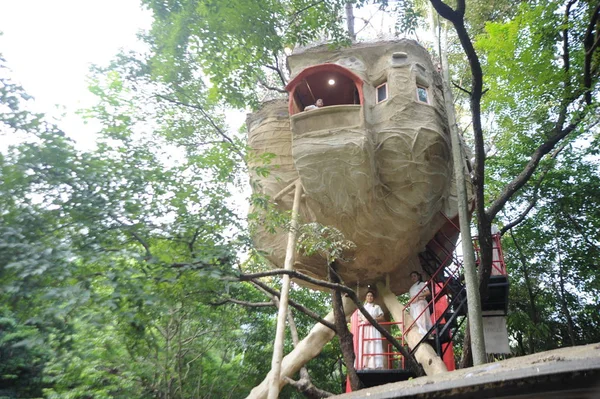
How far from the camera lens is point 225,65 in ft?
17.7

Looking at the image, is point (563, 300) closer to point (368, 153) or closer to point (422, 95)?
point (422, 95)

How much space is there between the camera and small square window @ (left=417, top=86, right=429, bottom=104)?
26.8ft

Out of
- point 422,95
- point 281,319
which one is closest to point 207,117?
point 281,319

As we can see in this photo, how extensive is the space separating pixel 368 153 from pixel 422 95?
2234 mm

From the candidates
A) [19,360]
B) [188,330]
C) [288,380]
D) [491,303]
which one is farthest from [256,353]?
[491,303]

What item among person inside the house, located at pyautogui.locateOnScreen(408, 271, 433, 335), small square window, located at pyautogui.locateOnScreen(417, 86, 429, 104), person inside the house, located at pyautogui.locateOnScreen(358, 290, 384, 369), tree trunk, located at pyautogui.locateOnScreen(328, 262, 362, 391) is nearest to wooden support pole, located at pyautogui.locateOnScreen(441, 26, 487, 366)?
small square window, located at pyautogui.locateOnScreen(417, 86, 429, 104)

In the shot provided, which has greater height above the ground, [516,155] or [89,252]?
[516,155]

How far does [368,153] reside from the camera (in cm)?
721

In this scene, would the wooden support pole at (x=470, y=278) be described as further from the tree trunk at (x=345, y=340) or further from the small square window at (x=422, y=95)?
the tree trunk at (x=345, y=340)

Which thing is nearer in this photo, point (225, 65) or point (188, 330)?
point (225, 65)

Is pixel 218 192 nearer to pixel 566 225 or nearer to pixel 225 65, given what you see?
pixel 225 65

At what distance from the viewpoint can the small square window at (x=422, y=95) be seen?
8164 mm

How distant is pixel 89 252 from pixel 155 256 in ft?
1.74

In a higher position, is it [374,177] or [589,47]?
[589,47]
